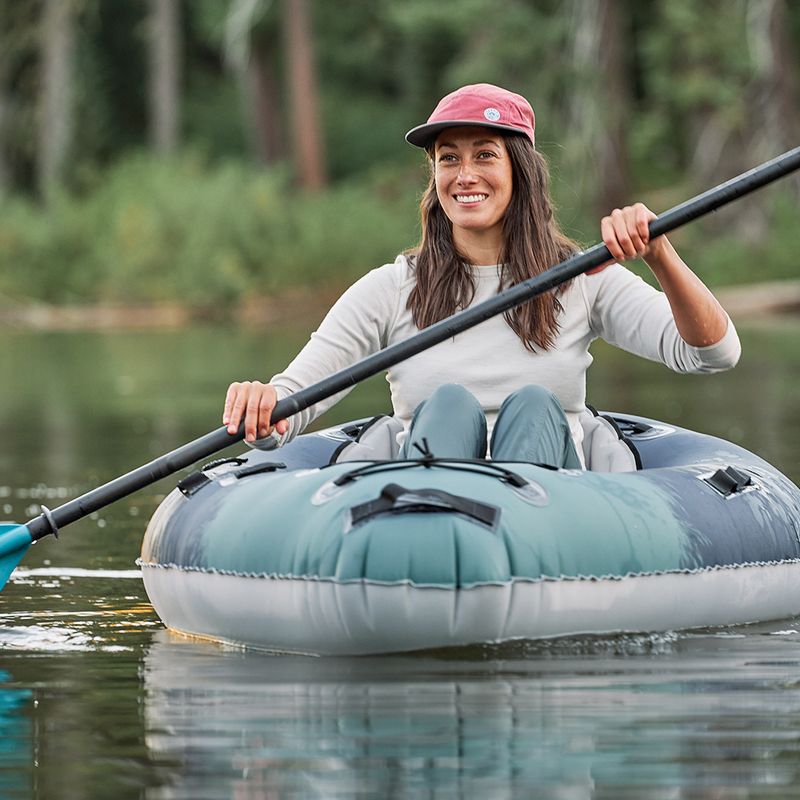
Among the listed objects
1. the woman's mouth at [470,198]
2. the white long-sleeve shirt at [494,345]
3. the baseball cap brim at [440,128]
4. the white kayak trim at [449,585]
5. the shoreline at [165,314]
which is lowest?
the white kayak trim at [449,585]

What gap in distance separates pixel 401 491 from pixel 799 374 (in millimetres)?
12253

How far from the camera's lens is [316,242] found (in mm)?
29281

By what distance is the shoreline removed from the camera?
2917 centimetres

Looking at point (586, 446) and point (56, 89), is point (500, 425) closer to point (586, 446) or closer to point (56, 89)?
point (586, 446)

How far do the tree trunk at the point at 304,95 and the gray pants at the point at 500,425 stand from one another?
87.6ft

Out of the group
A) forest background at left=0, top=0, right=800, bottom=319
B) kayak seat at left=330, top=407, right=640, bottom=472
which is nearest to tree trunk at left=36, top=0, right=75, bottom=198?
forest background at left=0, top=0, right=800, bottom=319

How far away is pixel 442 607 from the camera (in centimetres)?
515

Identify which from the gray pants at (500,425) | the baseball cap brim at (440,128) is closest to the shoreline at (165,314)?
the baseball cap brim at (440,128)

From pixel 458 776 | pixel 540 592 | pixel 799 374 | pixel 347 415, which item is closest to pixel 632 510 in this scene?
pixel 540 592

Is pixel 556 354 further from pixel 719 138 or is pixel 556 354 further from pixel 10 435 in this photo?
pixel 719 138

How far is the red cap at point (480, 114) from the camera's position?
5812mm

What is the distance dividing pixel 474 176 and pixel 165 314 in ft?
79.4

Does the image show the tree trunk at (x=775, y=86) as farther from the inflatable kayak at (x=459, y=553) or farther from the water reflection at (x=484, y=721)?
the water reflection at (x=484, y=721)

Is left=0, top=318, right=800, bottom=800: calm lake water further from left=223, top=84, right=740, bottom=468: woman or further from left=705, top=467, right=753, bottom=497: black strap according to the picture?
left=223, top=84, right=740, bottom=468: woman
